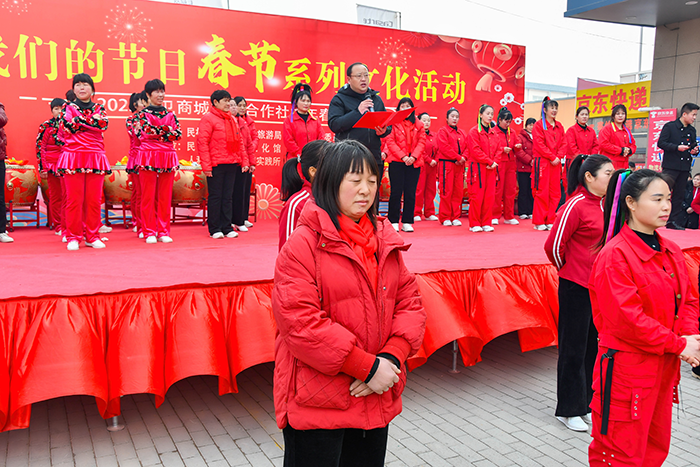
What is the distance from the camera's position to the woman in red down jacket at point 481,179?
545 centimetres

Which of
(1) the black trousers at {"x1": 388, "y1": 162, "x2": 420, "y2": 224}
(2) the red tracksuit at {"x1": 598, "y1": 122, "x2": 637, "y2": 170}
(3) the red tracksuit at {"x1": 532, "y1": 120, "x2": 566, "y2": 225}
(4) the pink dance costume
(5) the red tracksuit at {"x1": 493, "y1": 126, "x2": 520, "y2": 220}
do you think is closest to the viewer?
(4) the pink dance costume

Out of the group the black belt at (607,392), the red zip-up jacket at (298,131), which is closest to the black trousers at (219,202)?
the red zip-up jacket at (298,131)

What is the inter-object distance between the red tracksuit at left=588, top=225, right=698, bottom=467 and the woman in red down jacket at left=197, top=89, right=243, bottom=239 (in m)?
3.68

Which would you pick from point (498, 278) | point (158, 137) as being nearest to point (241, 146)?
point (158, 137)

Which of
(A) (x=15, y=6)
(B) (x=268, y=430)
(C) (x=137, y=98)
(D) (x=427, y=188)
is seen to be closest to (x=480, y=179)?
(D) (x=427, y=188)

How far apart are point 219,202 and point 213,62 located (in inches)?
101

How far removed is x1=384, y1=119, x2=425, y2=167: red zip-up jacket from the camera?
5.32 m

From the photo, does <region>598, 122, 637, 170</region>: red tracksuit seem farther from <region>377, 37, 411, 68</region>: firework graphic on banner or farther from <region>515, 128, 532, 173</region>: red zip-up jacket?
<region>377, 37, 411, 68</region>: firework graphic on banner

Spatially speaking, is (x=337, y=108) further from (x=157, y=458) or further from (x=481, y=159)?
(x=157, y=458)

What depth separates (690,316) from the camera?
1.67 meters

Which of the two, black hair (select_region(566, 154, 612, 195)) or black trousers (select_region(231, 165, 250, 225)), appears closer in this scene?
black hair (select_region(566, 154, 612, 195))

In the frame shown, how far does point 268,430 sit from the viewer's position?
101 inches

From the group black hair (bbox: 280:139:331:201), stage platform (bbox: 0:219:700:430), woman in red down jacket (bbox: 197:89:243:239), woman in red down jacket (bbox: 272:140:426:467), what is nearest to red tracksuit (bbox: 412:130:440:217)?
woman in red down jacket (bbox: 197:89:243:239)

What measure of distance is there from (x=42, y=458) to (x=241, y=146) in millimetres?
3334
